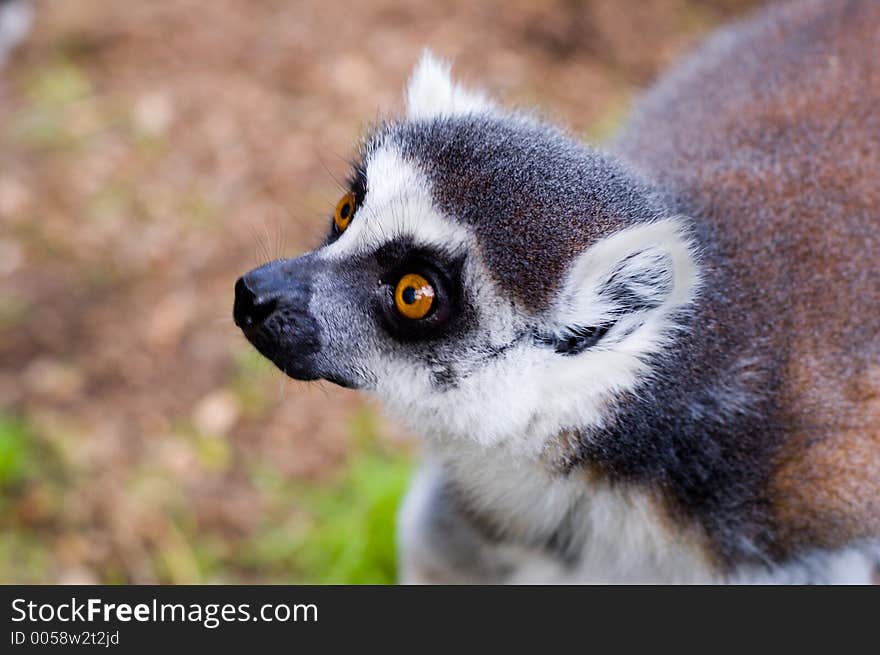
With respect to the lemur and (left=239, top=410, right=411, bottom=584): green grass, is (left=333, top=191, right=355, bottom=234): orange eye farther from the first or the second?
(left=239, top=410, right=411, bottom=584): green grass

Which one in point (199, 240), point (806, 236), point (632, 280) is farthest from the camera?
point (199, 240)

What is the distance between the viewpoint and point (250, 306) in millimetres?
2664

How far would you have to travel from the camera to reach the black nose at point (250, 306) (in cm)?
266

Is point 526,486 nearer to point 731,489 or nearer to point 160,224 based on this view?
point 731,489

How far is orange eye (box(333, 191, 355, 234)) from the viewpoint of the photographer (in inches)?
Result: 119

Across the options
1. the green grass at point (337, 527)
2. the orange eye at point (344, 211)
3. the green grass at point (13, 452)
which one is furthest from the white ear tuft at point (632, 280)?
the green grass at point (13, 452)

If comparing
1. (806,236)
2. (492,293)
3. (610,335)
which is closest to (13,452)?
(492,293)

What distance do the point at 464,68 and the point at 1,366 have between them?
12.4ft

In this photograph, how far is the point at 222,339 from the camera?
5.56 metres

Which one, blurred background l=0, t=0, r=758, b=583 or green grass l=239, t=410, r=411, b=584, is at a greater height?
blurred background l=0, t=0, r=758, b=583

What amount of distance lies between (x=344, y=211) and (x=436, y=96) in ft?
1.64

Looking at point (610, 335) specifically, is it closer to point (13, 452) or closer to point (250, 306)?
point (250, 306)

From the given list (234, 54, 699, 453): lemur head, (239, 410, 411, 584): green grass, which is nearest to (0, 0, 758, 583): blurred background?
(239, 410, 411, 584): green grass
